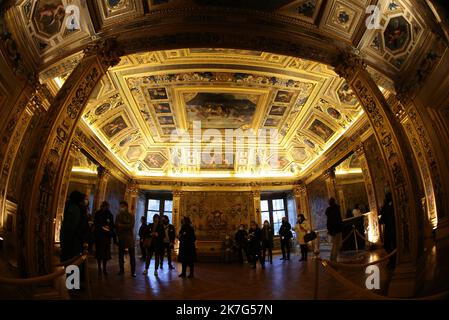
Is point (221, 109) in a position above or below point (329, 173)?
above

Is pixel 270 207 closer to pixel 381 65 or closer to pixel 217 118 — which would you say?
pixel 217 118

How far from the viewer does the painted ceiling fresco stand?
1025 cm

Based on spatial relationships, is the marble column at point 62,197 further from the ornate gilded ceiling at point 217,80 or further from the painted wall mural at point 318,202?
the painted wall mural at point 318,202

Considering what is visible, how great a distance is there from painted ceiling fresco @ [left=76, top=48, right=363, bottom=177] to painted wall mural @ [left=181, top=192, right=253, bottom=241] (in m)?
1.98

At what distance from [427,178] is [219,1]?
7400 mm

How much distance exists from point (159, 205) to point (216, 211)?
4426 mm

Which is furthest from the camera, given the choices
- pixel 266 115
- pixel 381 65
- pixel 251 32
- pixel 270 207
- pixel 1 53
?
pixel 270 207

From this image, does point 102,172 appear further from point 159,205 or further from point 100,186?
point 159,205

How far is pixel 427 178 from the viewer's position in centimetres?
763

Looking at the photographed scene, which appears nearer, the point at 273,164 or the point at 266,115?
the point at 266,115

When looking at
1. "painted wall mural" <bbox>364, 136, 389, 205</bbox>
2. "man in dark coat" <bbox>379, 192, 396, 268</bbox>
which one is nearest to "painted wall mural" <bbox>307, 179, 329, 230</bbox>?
"painted wall mural" <bbox>364, 136, 389, 205</bbox>

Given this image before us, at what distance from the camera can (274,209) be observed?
68.3 ft

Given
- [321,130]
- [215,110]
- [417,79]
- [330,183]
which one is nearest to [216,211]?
[330,183]

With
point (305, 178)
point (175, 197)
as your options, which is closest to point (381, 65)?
point (305, 178)
